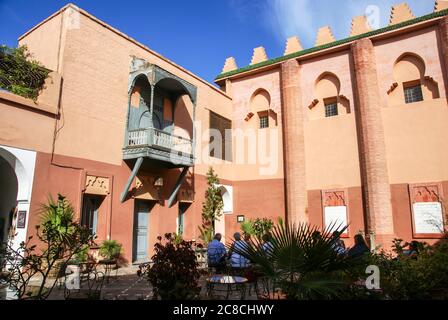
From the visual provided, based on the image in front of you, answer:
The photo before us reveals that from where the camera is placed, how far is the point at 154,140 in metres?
11.4

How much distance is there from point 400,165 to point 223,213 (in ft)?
25.9

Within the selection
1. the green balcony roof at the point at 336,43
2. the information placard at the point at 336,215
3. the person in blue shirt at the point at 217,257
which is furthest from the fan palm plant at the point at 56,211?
the green balcony roof at the point at 336,43

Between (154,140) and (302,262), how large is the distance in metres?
8.53

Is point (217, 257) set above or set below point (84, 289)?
above

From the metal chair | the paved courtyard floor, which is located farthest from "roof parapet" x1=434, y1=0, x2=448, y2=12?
the metal chair

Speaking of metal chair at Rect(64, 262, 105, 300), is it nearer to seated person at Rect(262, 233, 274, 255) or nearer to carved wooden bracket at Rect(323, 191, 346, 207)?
seated person at Rect(262, 233, 274, 255)

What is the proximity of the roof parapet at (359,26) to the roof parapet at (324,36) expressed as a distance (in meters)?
0.98

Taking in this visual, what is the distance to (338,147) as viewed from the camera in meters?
14.7

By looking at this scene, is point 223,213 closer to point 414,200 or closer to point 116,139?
point 116,139

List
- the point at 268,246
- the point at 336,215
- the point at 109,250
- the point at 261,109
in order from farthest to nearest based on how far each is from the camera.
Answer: the point at 261,109, the point at 336,215, the point at 109,250, the point at 268,246

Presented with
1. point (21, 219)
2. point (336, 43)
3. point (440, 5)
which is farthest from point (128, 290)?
point (440, 5)

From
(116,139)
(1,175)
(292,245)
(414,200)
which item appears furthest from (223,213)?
(292,245)

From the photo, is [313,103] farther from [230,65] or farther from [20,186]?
[20,186]

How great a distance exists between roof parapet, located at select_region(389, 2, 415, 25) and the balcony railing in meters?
10.2
